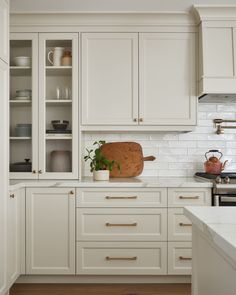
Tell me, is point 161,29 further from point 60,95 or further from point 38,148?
point 38,148

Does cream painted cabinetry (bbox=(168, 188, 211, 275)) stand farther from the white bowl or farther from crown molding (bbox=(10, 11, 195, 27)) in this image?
the white bowl

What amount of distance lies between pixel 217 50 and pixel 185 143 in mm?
933

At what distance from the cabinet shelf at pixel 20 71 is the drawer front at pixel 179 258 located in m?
1.94

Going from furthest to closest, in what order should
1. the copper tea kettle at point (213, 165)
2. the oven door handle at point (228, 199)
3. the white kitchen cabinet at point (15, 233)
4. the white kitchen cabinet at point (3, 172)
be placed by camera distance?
the copper tea kettle at point (213, 165)
the oven door handle at point (228, 199)
the white kitchen cabinet at point (15, 233)
the white kitchen cabinet at point (3, 172)

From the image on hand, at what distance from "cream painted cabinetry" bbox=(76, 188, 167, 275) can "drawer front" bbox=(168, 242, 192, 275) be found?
0.16 ft

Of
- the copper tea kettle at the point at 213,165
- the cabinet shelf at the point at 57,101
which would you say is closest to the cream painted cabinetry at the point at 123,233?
the copper tea kettle at the point at 213,165

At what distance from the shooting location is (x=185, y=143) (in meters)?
3.33

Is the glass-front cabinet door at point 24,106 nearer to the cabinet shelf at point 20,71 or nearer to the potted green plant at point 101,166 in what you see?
the cabinet shelf at point 20,71

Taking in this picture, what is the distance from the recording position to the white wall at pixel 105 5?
281cm

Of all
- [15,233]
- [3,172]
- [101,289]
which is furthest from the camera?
[101,289]

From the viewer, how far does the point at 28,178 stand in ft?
9.58

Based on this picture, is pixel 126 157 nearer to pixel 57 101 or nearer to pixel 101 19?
pixel 57 101

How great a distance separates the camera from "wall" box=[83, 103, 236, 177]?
3.31 meters

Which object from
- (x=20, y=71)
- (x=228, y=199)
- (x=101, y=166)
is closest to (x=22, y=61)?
(x=20, y=71)
